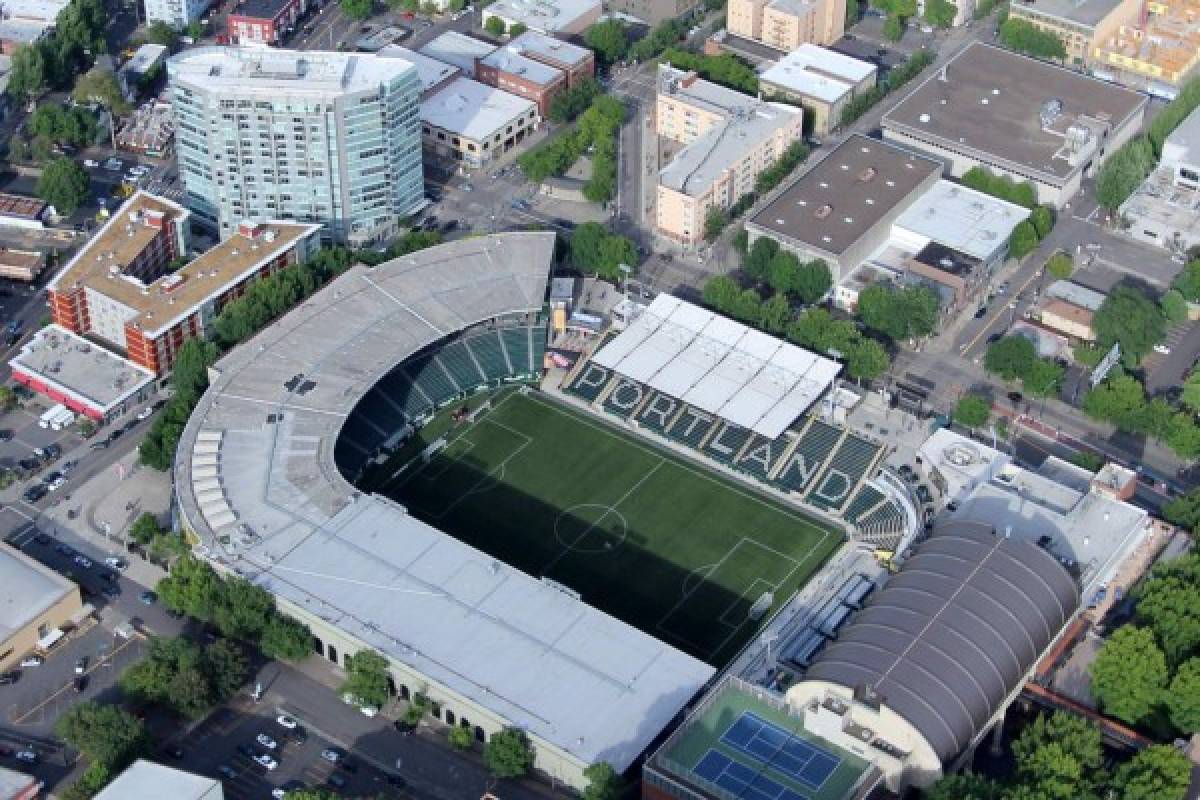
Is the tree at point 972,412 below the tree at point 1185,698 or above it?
above

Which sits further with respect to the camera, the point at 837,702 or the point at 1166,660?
the point at 1166,660

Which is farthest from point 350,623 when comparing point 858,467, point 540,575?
point 858,467

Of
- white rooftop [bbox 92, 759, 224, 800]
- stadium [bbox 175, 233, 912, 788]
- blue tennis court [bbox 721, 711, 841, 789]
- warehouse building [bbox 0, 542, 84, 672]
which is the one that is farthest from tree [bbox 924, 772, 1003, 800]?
warehouse building [bbox 0, 542, 84, 672]

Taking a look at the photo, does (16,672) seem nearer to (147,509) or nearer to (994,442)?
(147,509)

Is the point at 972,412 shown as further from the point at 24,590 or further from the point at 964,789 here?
the point at 24,590

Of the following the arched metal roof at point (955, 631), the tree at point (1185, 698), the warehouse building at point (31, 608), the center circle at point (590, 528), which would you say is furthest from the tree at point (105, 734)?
the tree at point (1185, 698)

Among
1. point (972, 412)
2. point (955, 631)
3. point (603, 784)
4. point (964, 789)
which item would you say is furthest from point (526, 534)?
point (964, 789)

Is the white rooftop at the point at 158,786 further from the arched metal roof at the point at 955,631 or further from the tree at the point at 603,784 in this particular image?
the arched metal roof at the point at 955,631

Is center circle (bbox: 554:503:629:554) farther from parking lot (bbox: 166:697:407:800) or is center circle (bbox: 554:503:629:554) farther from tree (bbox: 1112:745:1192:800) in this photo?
tree (bbox: 1112:745:1192:800)
